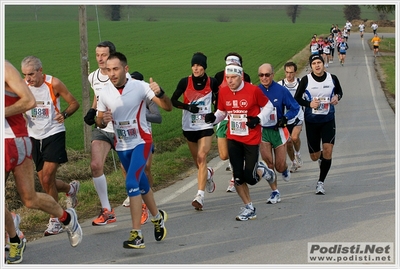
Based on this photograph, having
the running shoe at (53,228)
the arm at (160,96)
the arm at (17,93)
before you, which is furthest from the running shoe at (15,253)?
the arm at (160,96)

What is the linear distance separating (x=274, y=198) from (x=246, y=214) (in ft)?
3.95

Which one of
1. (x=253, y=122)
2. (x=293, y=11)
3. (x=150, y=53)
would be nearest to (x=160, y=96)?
(x=253, y=122)

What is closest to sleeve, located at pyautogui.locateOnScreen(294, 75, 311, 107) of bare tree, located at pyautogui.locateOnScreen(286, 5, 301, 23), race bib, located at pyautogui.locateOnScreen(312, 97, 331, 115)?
race bib, located at pyautogui.locateOnScreen(312, 97, 331, 115)

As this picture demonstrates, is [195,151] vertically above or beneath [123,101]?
beneath

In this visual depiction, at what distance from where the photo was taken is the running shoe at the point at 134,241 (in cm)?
774

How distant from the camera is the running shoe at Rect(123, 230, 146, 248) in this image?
7.74m

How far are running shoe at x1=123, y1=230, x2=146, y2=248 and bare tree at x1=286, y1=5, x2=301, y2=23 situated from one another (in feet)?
442

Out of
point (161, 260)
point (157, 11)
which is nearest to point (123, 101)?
point (161, 260)

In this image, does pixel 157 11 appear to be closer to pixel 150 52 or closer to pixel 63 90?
pixel 150 52

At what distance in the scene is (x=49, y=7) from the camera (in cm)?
13688

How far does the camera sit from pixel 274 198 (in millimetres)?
10500

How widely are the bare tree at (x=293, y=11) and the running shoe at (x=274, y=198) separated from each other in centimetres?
13192

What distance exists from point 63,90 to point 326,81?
4075mm

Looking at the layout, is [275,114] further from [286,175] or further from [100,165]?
[100,165]
